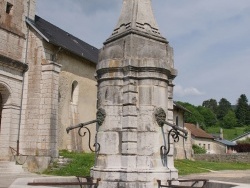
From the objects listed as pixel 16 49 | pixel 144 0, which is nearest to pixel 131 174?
pixel 144 0

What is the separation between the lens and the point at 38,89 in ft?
59.2

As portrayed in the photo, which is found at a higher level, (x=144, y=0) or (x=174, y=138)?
(x=144, y=0)

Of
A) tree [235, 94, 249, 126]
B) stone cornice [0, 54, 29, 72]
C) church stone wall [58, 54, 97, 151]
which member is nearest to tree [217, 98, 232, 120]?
tree [235, 94, 249, 126]

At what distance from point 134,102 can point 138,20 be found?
1762 mm

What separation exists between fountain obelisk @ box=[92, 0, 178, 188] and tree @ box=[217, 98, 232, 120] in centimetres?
12601

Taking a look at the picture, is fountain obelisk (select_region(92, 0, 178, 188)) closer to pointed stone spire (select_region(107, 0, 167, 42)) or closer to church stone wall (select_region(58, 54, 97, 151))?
→ pointed stone spire (select_region(107, 0, 167, 42))

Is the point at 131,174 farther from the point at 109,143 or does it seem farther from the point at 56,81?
the point at 56,81

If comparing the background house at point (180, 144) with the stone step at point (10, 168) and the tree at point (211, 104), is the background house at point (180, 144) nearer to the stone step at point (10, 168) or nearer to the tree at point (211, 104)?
the stone step at point (10, 168)

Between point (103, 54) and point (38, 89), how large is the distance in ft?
39.0

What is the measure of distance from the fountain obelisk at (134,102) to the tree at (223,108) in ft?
413

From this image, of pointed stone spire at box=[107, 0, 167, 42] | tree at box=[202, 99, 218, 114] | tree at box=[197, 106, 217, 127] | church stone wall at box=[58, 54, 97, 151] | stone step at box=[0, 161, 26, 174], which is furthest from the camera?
tree at box=[202, 99, 218, 114]

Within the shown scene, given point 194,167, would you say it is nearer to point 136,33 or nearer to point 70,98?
point 70,98

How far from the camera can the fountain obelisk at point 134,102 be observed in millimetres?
6121

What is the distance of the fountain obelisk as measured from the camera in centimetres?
612
